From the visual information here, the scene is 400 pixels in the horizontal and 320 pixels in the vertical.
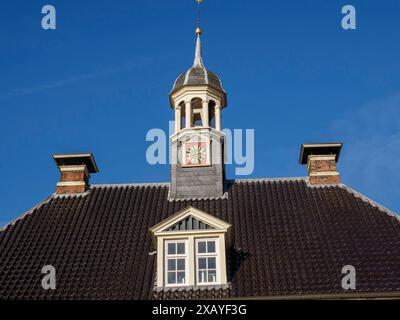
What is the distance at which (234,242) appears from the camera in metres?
25.3

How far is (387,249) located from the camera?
967 inches

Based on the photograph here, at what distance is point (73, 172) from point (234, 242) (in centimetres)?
814

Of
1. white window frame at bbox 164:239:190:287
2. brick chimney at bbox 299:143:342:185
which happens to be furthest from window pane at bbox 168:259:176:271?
brick chimney at bbox 299:143:342:185

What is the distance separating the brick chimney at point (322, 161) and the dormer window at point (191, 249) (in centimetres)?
626

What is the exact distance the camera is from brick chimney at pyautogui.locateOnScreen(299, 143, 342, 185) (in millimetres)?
29031

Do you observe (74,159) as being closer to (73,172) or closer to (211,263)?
(73,172)

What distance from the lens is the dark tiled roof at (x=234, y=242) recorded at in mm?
23219

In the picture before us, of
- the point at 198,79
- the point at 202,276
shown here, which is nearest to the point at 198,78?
the point at 198,79

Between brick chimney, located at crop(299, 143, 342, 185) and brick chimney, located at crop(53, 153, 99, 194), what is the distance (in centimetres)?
875

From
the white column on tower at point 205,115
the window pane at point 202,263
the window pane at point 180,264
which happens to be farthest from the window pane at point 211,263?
the white column on tower at point 205,115

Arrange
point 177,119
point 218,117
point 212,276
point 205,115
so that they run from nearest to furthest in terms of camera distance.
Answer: point 212,276, point 205,115, point 218,117, point 177,119

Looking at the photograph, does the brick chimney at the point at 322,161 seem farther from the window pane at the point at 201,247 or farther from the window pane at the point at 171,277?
the window pane at the point at 171,277

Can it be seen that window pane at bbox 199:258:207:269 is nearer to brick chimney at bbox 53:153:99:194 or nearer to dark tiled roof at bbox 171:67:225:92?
brick chimney at bbox 53:153:99:194
